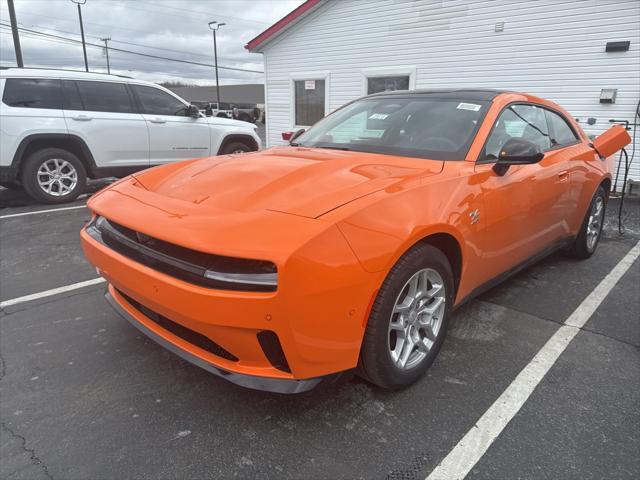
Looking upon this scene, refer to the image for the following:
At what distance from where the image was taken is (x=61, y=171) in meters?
6.99

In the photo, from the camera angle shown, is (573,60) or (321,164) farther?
(573,60)

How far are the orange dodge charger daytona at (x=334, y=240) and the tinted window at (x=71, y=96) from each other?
5224mm

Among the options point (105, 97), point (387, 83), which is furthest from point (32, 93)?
point (387, 83)

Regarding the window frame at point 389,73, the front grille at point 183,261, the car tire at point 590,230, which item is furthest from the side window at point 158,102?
the car tire at point 590,230

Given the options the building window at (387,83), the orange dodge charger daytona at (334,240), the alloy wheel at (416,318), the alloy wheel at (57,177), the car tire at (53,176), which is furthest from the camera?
the building window at (387,83)

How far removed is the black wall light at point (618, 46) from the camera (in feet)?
26.5

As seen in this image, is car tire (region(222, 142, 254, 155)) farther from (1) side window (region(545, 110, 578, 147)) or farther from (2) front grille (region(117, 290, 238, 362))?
(2) front grille (region(117, 290, 238, 362))

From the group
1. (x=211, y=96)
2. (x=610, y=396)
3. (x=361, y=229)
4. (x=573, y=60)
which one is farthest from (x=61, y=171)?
(x=211, y=96)

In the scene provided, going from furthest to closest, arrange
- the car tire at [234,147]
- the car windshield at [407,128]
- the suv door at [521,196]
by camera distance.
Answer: the car tire at [234,147], the car windshield at [407,128], the suv door at [521,196]

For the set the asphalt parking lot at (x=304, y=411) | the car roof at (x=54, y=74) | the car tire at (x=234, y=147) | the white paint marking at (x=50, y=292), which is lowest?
the white paint marking at (x=50, y=292)

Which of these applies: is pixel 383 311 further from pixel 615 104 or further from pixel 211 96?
pixel 211 96

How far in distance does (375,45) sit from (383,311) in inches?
433

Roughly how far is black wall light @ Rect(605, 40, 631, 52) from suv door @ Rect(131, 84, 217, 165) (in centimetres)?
751

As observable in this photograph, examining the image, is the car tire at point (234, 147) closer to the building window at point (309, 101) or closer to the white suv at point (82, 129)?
the white suv at point (82, 129)
